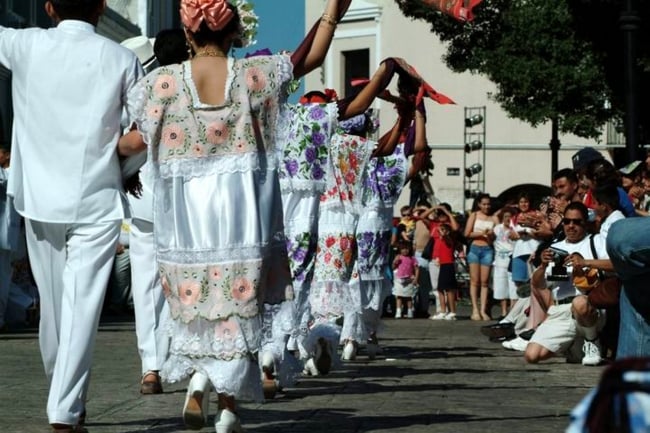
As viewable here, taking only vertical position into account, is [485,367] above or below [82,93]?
below

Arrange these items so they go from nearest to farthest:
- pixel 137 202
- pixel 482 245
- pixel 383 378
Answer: pixel 137 202 < pixel 383 378 < pixel 482 245

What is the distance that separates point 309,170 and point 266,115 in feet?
10.5

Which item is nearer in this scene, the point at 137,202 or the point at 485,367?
the point at 137,202

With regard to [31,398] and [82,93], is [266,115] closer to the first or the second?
[82,93]

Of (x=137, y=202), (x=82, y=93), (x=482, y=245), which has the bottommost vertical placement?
(x=482, y=245)

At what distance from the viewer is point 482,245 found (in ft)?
73.5

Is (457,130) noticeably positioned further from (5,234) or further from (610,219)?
(610,219)

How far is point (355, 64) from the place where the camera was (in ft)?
Result: 188

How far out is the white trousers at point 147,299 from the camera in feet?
28.2

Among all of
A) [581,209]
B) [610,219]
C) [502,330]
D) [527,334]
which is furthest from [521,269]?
[610,219]

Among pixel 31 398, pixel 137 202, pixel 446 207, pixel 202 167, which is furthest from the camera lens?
pixel 446 207

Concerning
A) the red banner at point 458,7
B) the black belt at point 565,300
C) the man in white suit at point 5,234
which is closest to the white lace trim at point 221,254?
the red banner at point 458,7

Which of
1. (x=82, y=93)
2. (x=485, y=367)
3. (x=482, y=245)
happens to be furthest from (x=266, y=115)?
(x=482, y=245)

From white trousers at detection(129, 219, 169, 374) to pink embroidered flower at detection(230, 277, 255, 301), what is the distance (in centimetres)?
207
